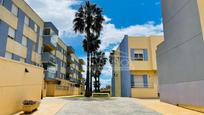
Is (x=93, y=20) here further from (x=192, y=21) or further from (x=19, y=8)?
(x=192, y=21)

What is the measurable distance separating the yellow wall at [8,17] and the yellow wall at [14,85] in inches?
469

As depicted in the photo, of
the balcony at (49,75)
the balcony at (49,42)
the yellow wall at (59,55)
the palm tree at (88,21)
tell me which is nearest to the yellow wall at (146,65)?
the palm tree at (88,21)

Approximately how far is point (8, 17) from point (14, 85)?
1579 centimetres

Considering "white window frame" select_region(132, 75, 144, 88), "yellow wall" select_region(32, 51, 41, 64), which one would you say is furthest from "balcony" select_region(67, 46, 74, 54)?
"white window frame" select_region(132, 75, 144, 88)

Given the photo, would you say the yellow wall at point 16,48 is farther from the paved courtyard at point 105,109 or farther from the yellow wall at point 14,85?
the paved courtyard at point 105,109

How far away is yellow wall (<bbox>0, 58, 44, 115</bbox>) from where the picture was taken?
8867mm

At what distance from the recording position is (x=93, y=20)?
33.1 meters

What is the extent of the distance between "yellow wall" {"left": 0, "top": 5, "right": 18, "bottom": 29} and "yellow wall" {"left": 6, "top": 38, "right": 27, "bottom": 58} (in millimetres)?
2183

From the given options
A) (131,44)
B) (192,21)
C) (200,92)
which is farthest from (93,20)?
(200,92)

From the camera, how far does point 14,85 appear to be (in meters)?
10.2

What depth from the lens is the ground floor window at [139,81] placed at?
2844 centimetres

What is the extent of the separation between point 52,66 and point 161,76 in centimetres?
2502

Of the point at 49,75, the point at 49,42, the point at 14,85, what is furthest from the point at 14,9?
the point at 14,85

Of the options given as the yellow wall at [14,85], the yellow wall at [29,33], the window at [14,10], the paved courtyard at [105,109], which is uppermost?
the window at [14,10]
